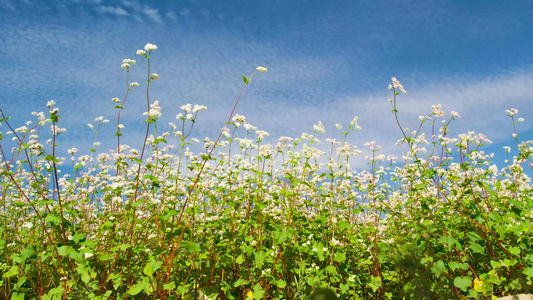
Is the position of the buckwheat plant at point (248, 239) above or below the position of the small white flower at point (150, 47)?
below

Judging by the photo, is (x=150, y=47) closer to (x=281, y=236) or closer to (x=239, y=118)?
(x=239, y=118)

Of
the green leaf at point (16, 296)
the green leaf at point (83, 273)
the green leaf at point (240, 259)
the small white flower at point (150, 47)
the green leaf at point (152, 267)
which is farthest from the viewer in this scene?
the small white flower at point (150, 47)

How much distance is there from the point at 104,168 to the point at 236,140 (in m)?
2.33

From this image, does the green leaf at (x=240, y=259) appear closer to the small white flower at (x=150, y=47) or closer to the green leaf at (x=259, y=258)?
the green leaf at (x=259, y=258)

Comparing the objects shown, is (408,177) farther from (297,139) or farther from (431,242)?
(297,139)

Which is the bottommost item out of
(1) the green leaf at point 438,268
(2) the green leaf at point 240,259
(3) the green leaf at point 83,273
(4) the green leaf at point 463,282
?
(4) the green leaf at point 463,282

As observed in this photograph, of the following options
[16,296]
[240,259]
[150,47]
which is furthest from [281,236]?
[16,296]

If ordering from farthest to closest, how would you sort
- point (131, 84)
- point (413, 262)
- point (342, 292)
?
point (131, 84), point (342, 292), point (413, 262)

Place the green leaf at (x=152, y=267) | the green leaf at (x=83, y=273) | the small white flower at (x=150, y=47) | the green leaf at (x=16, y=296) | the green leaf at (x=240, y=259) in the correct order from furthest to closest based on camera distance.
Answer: the small white flower at (x=150, y=47) → the green leaf at (x=16, y=296) → the green leaf at (x=240, y=259) → the green leaf at (x=83, y=273) → the green leaf at (x=152, y=267)

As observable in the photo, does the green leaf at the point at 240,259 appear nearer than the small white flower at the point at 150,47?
Yes

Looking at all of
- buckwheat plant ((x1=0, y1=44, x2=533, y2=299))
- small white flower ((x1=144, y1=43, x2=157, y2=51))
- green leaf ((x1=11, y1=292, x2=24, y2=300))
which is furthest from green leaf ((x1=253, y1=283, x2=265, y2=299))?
small white flower ((x1=144, y1=43, x2=157, y2=51))

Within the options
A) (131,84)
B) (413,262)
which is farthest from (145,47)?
(413,262)

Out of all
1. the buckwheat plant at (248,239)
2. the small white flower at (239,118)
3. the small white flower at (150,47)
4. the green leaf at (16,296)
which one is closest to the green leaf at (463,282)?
the buckwheat plant at (248,239)

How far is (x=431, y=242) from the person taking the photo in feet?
13.9
